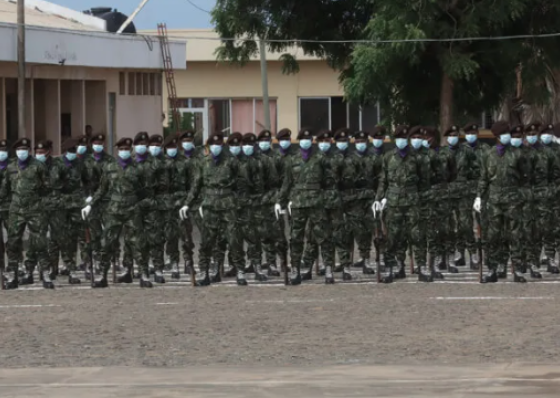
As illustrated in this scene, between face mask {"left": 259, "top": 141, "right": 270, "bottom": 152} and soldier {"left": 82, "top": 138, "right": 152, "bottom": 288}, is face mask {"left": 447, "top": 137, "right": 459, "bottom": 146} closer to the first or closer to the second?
face mask {"left": 259, "top": 141, "right": 270, "bottom": 152}

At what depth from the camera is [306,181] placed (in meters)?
20.2

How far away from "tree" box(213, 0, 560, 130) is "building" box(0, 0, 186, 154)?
11.1 ft

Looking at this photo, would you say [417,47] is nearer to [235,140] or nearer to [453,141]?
[453,141]

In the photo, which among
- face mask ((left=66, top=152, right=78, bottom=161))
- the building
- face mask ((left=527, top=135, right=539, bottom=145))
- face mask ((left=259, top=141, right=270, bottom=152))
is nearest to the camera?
face mask ((left=527, top=135, right=539, bottom=145))

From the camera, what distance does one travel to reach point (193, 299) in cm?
1842

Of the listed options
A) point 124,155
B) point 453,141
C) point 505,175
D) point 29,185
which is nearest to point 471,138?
point 453,141

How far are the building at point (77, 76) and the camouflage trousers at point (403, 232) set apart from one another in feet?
55.0

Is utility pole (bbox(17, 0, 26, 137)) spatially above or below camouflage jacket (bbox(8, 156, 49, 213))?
above

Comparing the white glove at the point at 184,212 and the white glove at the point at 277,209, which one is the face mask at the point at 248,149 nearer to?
the white glove at the point at 277,209

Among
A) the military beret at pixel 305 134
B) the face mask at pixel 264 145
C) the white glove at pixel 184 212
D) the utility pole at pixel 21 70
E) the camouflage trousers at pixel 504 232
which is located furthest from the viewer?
the utility pole at pixel 21 70

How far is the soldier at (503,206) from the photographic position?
1983 centimetres

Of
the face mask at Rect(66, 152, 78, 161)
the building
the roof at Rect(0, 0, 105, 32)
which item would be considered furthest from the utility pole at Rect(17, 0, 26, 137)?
the face mask at Rect(66, 152, 78, 161)

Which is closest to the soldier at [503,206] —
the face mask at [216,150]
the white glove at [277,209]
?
the white glove at [277,209]

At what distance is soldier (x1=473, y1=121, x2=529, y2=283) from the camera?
1983 cm
